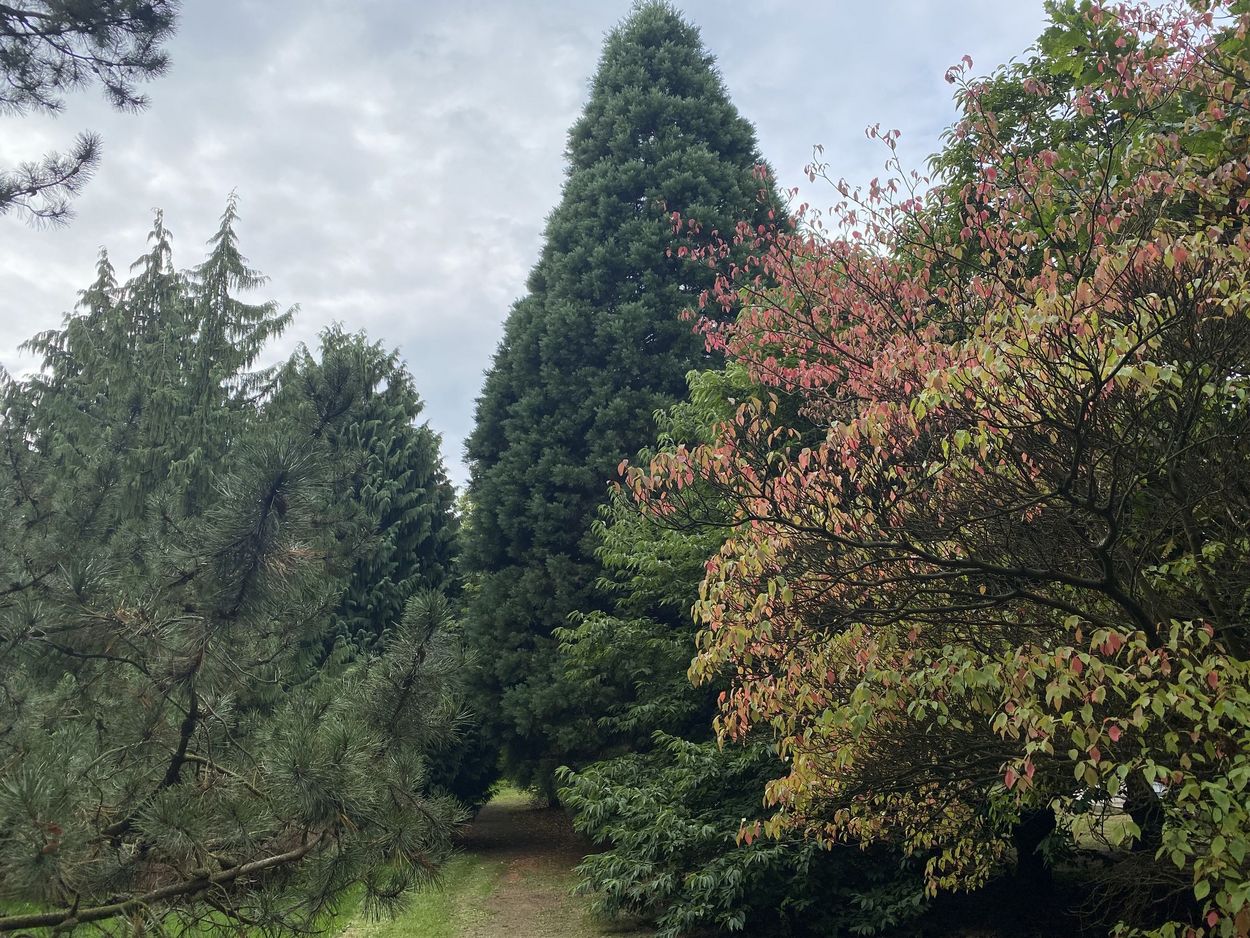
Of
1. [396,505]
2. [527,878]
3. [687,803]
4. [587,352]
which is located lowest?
[527,878]

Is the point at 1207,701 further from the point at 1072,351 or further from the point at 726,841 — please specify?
the point at 726,841

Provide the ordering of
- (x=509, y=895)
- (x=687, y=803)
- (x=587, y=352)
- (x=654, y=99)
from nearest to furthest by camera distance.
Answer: (x=687, y=803) → (x=509, y=895) → (x=587, y=352) → (x=654, y=99)

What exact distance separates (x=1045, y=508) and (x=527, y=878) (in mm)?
10786

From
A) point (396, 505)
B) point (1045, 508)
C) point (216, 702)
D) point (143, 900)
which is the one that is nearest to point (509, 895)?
point (396, 505)

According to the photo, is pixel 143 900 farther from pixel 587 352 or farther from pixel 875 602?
pixel 587 352

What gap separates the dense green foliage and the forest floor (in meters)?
3.75

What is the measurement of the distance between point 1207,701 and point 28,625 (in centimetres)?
533

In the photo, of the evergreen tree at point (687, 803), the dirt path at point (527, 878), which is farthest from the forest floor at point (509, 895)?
the evergreen tree at point (687, 803)

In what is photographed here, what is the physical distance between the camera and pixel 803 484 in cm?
463

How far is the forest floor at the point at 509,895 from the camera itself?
32.3ft

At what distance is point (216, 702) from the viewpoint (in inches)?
176

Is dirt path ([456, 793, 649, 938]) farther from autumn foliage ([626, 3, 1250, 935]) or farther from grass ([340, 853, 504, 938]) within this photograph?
autumn foliage ([626, 3, 1250, 935])

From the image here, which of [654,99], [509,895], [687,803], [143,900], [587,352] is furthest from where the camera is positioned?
[654,99]

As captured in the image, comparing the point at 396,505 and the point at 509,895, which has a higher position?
the point at 396,505
